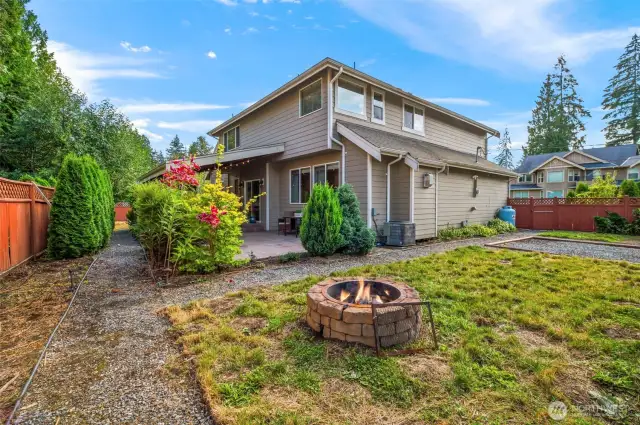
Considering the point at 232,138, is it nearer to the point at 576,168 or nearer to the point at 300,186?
the point at 300,186

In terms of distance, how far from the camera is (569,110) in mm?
35406

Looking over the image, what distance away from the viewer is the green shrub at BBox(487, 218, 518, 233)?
11751 millimetres

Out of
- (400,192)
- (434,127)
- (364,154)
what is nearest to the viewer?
(364,154)

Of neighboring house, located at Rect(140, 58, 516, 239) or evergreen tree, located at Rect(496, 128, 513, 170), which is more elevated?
evergreen tree, located at Rect(496, 128, 513, 170)

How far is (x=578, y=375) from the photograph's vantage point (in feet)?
6.81

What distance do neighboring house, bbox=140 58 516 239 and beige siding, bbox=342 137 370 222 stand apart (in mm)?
28

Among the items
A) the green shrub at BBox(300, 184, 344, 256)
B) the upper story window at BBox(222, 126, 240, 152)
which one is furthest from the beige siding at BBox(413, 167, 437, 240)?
the upper story window at BBox(222, 126, 240, 152)

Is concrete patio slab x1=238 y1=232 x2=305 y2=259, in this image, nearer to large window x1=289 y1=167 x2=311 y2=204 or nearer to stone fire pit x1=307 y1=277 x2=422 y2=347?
large window x1=289 y1=167 x2=311 y2=204

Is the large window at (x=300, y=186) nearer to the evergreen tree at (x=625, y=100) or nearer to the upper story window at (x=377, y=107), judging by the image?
the upper story window at (x=377, y=107)

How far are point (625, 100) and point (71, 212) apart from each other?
48649mm

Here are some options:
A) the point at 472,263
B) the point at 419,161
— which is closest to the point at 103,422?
the point at 472,263

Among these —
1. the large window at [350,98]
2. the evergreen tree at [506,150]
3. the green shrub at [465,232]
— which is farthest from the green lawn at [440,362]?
the evergreen tree at [506,150]

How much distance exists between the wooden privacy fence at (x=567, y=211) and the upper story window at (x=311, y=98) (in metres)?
10.6

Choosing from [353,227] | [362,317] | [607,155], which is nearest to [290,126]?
[353,227]
